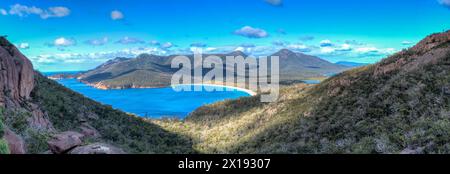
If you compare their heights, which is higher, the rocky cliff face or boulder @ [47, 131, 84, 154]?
the rocky cliff face

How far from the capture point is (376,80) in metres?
26.6

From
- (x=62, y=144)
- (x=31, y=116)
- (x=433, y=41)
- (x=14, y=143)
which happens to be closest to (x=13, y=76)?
(x=31, y=116)

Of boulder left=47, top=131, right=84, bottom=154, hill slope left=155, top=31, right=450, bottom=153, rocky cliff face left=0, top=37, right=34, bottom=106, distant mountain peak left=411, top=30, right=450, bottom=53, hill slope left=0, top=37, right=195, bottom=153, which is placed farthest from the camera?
distant mountain peak left=411, top=30, right=450, bottom=53

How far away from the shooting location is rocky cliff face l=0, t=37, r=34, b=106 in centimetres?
1679

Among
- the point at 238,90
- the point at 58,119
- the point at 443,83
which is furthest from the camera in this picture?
the point at 238,90

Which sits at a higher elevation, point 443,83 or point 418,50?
point 418,50

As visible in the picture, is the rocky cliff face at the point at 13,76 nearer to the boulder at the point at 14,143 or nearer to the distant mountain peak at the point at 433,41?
the boulder at the point at 14,143

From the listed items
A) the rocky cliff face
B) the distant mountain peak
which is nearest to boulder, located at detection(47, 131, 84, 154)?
the rocky cliff face

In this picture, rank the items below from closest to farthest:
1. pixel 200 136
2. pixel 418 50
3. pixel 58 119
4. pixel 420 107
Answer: pixel 420 107 < pixel 58 119 < pixel 418 50 < pixel 200 136

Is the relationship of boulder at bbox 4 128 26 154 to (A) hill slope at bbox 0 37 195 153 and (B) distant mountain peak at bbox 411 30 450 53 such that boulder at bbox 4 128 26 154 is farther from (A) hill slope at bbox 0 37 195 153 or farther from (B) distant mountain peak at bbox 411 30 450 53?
(B) distant mountain peak at bbox 411 30 450 53
